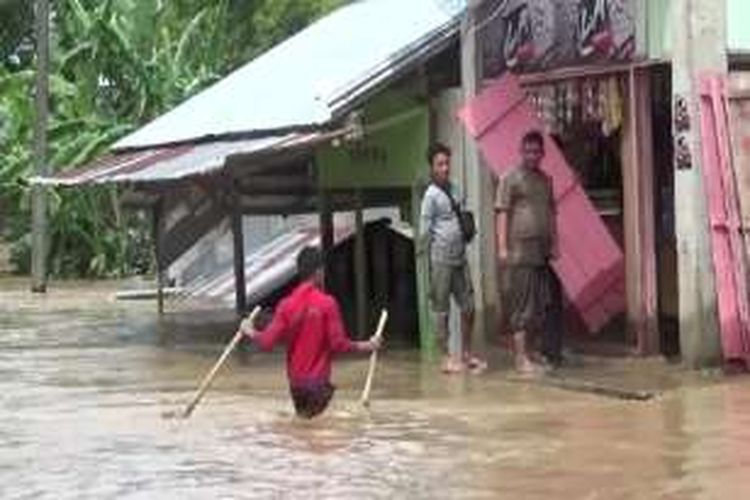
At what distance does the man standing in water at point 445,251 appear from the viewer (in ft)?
45.6

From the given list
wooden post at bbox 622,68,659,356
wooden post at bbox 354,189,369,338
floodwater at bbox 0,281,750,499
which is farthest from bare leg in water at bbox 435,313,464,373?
wooden post at bbox 354,189,369,338

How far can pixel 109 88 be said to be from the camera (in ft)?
110

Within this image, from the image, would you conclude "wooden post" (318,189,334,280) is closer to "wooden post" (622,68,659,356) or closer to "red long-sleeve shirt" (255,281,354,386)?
"wooden post" (622,68,659,356)

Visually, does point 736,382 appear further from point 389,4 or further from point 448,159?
point 389,4

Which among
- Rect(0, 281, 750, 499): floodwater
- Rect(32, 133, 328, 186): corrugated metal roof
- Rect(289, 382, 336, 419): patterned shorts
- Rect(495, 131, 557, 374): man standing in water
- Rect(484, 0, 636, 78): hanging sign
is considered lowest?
Rect(0, 281, 750, 499): floodwater

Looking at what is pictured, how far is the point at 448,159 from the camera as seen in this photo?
46.5ft

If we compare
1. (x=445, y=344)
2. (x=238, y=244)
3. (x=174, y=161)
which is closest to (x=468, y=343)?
(x=445, y=344)

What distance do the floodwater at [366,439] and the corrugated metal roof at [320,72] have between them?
248 centimetres

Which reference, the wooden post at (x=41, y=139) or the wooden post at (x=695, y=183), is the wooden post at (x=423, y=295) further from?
the wooden post at (x=41, y=139)

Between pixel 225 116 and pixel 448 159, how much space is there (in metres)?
4.77

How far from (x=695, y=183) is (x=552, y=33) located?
97.7 inches

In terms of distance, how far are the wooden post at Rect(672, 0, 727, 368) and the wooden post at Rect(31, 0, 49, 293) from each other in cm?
1829

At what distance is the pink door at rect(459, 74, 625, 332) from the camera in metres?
14.2

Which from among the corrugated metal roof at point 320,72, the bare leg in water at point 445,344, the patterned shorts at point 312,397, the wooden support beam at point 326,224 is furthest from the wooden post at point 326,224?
the patterned shorts at point 312,397
